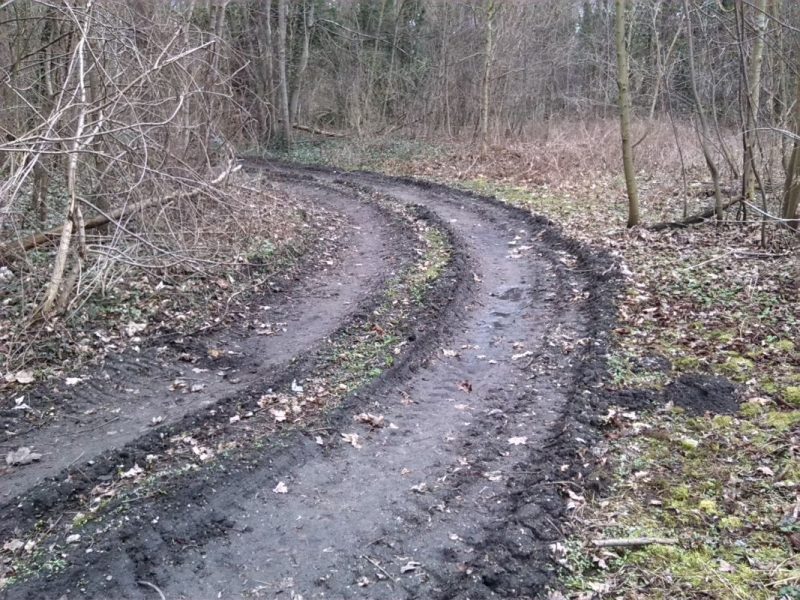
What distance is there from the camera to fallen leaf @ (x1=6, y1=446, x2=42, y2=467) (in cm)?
542

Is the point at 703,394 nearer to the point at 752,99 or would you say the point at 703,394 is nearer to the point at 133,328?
the point at 752,99

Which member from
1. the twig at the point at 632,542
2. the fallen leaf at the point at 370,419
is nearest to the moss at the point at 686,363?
the twig at the point at 632,542

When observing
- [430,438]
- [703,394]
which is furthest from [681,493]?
[430,438]

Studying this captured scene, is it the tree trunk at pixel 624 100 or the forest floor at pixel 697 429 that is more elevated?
the tree trunk at pixel 624 100

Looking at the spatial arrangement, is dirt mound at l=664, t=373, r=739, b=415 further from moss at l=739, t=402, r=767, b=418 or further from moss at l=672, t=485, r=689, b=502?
moss at l=672, t=485, r=689, b=502

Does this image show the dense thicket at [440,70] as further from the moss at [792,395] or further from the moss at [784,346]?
the moss at [792,395]

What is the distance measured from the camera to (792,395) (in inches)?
225

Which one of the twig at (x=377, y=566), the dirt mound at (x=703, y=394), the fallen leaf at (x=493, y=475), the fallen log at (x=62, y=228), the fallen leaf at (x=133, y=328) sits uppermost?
the fallen log at (x=62, y=228)

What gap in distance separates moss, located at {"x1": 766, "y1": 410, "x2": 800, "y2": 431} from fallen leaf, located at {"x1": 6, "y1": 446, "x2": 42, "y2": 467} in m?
6.34

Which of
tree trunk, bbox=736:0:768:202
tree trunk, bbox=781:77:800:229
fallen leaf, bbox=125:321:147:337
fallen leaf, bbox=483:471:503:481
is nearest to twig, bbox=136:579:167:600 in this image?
fallen leaf, bbox=483:471:503:481

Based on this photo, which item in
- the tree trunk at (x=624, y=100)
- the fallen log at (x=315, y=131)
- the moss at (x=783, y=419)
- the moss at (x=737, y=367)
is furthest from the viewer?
the fallen log at (x=315, y=131)

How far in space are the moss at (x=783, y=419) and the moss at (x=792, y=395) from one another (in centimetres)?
17

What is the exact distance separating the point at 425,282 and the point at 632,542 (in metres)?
5.58

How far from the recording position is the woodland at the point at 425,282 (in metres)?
4.30
